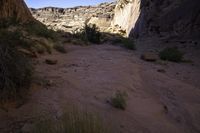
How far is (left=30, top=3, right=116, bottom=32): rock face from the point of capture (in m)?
42.4

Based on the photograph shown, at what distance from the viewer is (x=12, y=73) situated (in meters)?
5.30

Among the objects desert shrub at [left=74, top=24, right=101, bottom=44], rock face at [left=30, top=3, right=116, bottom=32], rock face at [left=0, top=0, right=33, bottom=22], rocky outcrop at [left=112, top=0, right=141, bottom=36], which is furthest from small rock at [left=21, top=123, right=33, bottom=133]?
rock face at [left=30, top=3, right=116, bottom=32]

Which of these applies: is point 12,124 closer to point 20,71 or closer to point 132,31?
point 20,71

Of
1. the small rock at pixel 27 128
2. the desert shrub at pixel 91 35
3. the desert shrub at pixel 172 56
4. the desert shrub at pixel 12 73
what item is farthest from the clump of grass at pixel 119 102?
the desert shrub at pixel 91 35

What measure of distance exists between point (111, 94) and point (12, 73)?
185cm

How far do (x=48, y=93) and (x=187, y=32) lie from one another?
1274 centimetres

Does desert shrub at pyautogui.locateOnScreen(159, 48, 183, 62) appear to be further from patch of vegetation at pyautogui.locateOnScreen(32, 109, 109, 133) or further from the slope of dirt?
patch of vegetation at pyautogui.locateOnScreen(32, 109, 109, 133)

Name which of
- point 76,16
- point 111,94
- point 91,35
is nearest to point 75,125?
point 111,94

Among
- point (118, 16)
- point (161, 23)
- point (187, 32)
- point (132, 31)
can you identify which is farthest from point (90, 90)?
point (118, 16)

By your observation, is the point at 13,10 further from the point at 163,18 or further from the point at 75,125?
the point at 75,125

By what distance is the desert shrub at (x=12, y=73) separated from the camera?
5.08 m

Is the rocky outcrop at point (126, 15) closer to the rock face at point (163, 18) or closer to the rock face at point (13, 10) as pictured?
the rock face at point (163, 18)

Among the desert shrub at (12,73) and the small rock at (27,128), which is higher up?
the desert shrub at (12,73)

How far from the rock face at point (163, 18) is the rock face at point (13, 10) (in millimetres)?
7755
